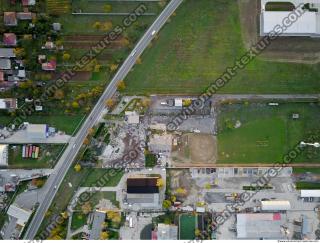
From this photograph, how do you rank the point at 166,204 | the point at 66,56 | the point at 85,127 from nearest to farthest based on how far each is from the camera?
1. the point at 166,204
2. the point at 66,56
3. the point at 85,127

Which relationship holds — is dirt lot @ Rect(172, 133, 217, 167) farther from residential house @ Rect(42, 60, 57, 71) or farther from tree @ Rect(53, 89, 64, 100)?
residential house @ Rect(42, 60, 57, 71)

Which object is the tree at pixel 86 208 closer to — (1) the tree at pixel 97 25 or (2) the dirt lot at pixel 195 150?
(2) the dirt lot at pixel 195 150

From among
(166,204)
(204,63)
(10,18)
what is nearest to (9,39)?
(10,18)

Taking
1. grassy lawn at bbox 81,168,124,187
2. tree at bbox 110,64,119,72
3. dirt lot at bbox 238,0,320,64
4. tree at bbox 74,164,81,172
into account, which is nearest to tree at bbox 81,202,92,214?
grassy lawn at bbox 81,168,124,187

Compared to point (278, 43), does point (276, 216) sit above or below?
below

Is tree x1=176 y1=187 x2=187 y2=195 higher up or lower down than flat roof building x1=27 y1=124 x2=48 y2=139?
lower down

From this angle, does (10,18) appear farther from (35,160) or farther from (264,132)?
(264,132)
